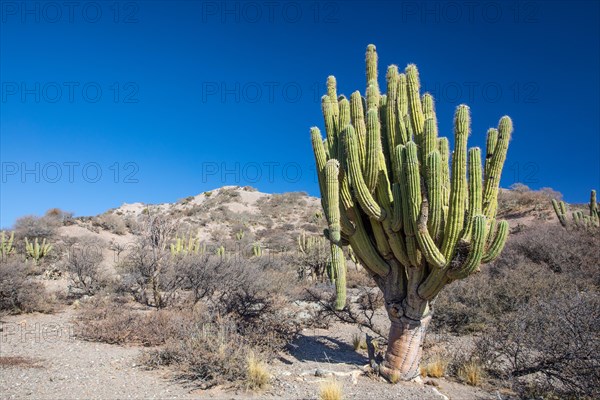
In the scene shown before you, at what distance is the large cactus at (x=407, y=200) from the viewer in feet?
16.9

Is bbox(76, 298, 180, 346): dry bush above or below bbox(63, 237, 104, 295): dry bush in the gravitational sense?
below

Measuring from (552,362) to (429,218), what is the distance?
267 centimetres

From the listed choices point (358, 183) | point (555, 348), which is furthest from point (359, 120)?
point (555, 348)

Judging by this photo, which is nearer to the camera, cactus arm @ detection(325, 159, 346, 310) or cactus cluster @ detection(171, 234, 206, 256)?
cactus arm @ detection(325, 159, 346, 310)

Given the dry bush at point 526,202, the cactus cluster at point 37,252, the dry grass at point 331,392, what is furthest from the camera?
the dry bush at point 526,202

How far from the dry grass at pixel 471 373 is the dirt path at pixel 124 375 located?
0.20 m

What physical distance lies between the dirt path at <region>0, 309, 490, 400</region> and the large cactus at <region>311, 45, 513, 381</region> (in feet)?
2.29

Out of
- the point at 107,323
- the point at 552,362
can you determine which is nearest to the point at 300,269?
the point at 107,323

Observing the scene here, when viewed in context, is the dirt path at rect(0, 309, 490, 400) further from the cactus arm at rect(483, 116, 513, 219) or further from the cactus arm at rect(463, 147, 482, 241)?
the cactus arm at rect(483, 116, 513, 219)

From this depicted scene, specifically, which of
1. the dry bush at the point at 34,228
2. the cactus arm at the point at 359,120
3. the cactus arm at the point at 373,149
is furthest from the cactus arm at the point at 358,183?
the dry bush at the point at 34,228

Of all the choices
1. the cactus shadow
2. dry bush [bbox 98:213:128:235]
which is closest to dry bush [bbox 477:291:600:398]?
the cactus shadow

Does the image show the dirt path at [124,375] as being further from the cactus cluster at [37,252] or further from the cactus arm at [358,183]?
the cactus cluster at [37,252]

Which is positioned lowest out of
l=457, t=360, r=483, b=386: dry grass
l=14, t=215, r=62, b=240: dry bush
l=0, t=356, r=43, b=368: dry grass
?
l=457, t=360, r=483, b=386: dry grass

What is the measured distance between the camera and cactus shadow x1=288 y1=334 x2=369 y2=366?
6.68m
